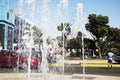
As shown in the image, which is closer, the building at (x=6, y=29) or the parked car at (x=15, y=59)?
the parked car at (x=15, y=59)

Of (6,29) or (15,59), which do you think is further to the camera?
(6,29)

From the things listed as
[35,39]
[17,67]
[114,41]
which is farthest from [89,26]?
[17,67]

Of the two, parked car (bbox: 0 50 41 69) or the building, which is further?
the building

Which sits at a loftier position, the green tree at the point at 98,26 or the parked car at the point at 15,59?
the green tree at the point at 98,26

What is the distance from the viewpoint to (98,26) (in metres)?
53.0

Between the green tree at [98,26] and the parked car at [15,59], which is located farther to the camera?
the green tree at [98,26]

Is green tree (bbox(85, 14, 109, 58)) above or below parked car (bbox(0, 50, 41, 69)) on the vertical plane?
above

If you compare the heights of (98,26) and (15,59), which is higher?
(98,26)

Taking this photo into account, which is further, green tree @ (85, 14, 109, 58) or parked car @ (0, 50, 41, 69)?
green tree @ (85, 14, 109, 58)

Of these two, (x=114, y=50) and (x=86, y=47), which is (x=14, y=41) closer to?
(x=86, y=47)

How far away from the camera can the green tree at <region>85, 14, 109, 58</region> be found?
52781 millimetres

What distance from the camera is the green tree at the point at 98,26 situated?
173 feet

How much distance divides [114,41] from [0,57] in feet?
119

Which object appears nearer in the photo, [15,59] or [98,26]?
[15,59]
